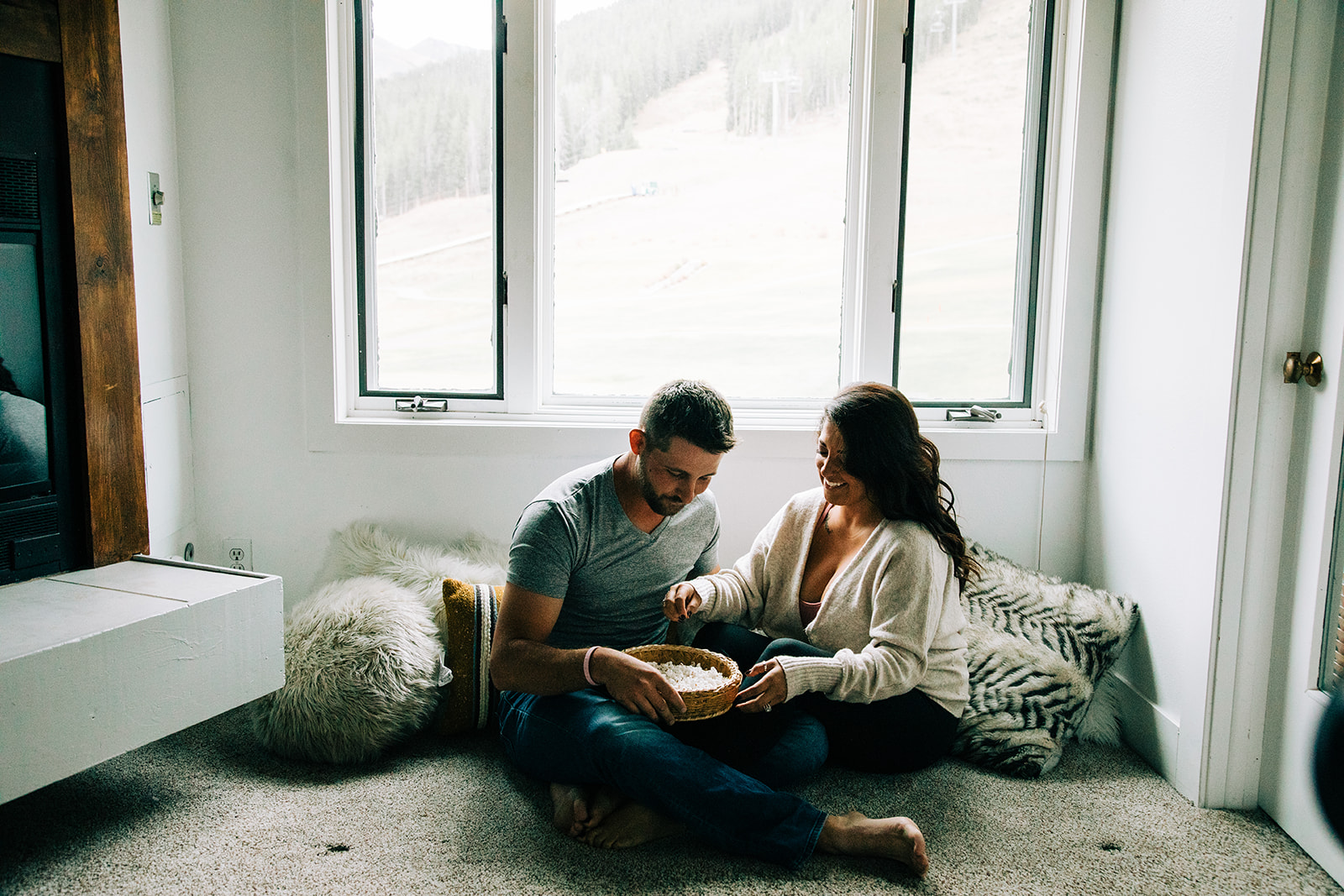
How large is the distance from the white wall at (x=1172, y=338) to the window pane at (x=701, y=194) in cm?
76

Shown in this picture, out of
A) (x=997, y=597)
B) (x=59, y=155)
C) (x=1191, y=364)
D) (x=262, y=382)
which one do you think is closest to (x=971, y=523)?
(x=997, y=597)

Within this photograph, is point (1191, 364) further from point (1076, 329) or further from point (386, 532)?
point (386, 532)

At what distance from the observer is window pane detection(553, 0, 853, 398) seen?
8.63ft

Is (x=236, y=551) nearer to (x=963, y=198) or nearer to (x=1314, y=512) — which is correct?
(x=963, y=198)

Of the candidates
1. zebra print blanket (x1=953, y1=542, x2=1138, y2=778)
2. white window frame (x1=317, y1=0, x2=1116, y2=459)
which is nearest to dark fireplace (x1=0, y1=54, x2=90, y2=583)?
white window frame (x1=317, y1=0, x2=1116, y2=459)

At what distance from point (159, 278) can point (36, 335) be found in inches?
19.9

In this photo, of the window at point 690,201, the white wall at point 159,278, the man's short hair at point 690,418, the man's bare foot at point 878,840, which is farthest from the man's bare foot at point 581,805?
the white wall at point 159,278

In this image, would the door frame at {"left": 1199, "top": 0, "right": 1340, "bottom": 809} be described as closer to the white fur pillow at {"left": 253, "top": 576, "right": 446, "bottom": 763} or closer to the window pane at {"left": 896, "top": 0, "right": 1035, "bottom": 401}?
the window pane at {"left": 896, "top": 0, "right": 1035, "bottom": 401}

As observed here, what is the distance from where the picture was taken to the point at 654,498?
190cm

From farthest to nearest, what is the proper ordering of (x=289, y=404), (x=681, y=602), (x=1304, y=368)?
(x=289, y=404) → (x=681, y=602) → (x=1304, y=368)

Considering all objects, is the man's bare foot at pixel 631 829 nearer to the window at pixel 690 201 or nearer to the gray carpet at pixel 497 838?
the gray carpet at pixel 497 838

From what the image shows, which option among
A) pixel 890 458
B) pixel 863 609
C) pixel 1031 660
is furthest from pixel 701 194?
pixel 1031 660

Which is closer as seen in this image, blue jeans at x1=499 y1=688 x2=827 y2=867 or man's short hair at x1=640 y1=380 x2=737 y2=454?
blue jeans at x1=499 y1=688 x2=827 y2=867

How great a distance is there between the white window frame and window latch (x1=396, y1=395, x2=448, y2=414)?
0.02m
